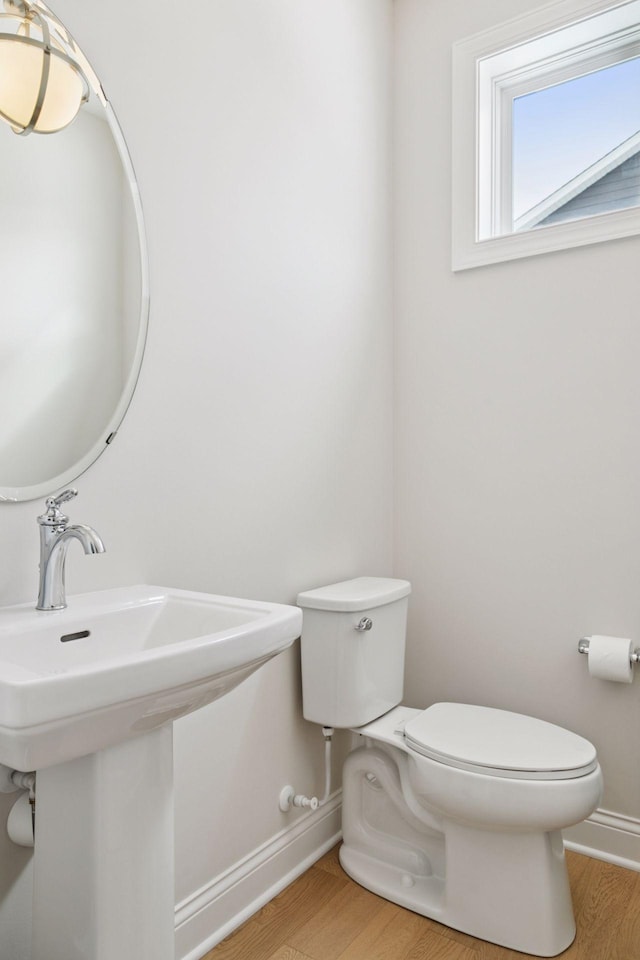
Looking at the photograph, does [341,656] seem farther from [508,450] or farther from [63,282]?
[63,282]

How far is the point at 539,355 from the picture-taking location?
1953 mm

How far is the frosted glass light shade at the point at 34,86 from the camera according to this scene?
108 centimetres

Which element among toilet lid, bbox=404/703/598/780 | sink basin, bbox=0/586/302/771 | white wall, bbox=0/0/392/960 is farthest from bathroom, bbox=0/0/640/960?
toilet lid, bbox=404/703/598/780

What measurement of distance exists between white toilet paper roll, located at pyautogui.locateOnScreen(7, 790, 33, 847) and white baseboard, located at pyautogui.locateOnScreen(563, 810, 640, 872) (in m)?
1.48

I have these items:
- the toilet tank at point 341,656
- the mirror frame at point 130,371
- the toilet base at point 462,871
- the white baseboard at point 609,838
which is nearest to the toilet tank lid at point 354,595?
the toilet tank at point 341,656

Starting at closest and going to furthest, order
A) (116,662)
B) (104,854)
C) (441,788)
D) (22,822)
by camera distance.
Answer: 1. (116,662)
2. (104,854)
3. (22,822)
4. (441,788)

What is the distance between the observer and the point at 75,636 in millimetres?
1048

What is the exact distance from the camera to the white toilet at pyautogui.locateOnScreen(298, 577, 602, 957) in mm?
1425

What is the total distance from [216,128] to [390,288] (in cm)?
90

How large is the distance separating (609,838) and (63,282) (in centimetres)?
195

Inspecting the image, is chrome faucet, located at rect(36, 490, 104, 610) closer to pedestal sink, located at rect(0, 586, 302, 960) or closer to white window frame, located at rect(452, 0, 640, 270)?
pedestal sink, located at rect(0, 586, 302, 960)

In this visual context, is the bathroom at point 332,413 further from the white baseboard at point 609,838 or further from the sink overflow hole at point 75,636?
the sink overflow hole at point 75,636

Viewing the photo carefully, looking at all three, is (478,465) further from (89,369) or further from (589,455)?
(89,369)

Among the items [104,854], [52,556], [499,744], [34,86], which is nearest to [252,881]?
[499,744]
